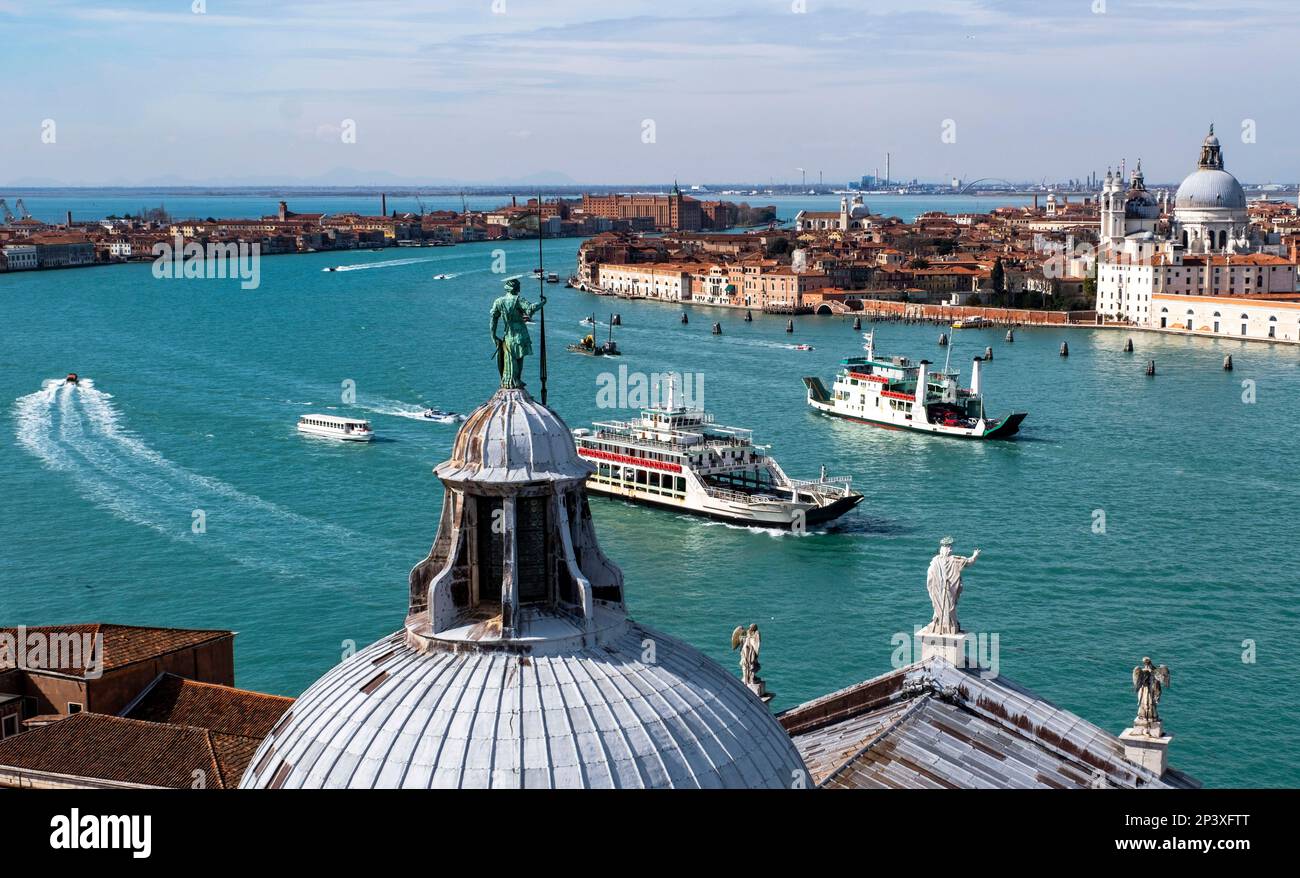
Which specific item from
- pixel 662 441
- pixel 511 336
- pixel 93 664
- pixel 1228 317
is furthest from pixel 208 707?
pixel 1228 317

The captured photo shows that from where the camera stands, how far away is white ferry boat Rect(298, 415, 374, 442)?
80.1ft

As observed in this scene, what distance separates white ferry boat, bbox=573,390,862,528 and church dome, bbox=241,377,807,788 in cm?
1646

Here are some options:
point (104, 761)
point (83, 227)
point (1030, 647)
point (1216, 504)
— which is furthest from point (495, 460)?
point (83, 227)

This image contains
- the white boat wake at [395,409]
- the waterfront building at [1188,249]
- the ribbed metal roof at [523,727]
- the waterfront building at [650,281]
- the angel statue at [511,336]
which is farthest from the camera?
the waterfront building at [650,281]

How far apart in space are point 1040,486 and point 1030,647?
28.9 feet

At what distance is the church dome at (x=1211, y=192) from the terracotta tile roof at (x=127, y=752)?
5536 cm

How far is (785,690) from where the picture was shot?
1300 cm

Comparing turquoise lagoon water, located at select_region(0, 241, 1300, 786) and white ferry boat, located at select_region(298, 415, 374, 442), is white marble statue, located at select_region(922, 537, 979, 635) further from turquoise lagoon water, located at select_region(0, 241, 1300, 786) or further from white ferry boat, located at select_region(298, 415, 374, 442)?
white ferry boat, located at select_region(298, 415, 374, 442)

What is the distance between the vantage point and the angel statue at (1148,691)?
6.35m

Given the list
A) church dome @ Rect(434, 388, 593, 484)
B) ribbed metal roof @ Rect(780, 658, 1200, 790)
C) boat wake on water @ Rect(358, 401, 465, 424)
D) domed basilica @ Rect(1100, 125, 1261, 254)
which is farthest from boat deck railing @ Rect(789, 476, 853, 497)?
domed basilica @ Rect(1100, 125, 1261, 254)

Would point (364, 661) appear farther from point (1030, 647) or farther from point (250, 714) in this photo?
point (1030, 647)

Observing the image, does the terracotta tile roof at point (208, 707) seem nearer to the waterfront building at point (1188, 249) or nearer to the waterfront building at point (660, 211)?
the waterfront building at point (1188, 249)

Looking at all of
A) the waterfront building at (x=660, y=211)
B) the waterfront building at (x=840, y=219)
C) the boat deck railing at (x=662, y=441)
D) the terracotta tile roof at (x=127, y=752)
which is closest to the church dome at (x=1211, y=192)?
the boat deck railing at (x=662, y=441)

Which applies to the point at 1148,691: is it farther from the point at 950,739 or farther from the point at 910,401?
the point at 910,401
